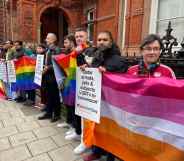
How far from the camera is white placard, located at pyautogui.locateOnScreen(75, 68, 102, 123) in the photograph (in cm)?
270

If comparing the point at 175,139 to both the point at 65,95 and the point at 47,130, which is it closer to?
the point at 65,95

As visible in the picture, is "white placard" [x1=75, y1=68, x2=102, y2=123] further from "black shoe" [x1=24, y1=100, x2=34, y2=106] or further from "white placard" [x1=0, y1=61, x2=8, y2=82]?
"white placard" [x1=0, y1=61, x2=8, y2=82]

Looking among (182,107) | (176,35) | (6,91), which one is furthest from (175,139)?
(6,91)

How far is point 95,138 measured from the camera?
2955mm

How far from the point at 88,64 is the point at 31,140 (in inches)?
65.2

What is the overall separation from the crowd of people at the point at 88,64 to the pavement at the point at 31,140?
6.3 inches

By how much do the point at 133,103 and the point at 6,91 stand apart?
17.4ft

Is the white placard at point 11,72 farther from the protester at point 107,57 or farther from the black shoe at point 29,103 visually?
the protester at point 107,57

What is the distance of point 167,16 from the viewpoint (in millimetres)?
6566

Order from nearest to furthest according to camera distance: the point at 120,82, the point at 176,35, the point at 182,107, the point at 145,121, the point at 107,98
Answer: the point at 182,107, the point at 145,121, the point at 120,82, the point at 107,98, the point at 176,35

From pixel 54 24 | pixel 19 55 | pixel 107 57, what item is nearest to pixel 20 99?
pixel 19 55

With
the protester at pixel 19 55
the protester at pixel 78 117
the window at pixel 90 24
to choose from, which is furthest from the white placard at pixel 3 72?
the window at pixel 90 24

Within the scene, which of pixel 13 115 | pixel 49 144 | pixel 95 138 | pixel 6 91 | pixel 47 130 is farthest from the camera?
pixel 6 91

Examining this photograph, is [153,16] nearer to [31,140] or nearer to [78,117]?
[78,117]
